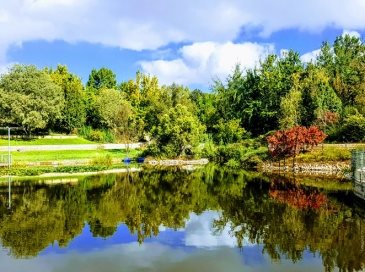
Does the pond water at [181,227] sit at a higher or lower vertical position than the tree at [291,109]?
lower

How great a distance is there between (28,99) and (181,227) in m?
53.8

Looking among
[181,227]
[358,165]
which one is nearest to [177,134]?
[358,165]

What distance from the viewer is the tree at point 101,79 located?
114062 mm

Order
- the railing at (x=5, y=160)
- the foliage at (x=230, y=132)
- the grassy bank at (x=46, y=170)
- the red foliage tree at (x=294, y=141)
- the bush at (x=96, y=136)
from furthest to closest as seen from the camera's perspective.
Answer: the bush at (x=96, y=136), the foliage at (x=230, y=132), the red foliage tree at (x=294, y=141), the railing at (x=5, y=160), the grassy bank at (x=46, y=170)

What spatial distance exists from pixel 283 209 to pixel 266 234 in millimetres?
6311

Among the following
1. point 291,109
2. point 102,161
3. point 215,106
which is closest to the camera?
point 102,161

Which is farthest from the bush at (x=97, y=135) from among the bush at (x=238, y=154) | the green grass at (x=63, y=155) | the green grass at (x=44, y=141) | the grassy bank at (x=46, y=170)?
the grassy bank at (x=46, y=170)

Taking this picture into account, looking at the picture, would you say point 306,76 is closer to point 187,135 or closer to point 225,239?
point 187,135

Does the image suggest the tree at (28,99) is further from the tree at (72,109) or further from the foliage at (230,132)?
the foliage at (230,132)

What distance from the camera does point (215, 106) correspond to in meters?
84.2

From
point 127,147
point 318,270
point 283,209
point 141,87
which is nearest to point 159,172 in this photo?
point 127,147

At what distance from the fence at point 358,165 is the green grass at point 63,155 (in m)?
31.0

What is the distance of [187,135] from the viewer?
6041cm

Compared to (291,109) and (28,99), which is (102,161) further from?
(291,109)
